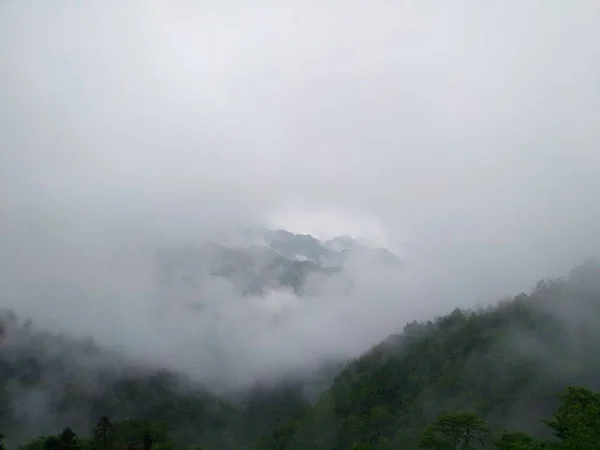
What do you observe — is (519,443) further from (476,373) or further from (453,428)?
(476,373)

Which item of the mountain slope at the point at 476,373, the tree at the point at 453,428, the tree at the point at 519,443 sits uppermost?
the mountain slope at the point at 476,373

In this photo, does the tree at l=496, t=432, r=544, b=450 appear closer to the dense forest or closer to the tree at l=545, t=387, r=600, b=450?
the dense forest

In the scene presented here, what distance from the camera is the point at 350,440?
110 m

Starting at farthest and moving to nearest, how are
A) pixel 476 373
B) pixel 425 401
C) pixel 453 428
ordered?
pixel 425 401 < pixel 476 373 < pixel 453 428

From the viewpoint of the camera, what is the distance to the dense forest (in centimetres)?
6975

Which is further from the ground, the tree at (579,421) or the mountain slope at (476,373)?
the mountain slope at (476,373)

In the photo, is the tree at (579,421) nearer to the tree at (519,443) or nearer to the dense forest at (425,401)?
the dense forest at (425,401)

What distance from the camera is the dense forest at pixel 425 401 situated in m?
69.8

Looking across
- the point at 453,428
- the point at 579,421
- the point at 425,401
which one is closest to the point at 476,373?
the point at 425,401

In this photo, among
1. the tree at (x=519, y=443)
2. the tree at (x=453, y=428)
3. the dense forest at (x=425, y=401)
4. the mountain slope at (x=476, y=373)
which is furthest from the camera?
the mountain slope at (x=476, y=373)

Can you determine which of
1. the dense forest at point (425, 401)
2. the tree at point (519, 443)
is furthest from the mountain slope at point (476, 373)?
the tree at point (519, 443)

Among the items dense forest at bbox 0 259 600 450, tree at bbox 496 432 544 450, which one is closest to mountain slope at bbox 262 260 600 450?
dense forest at bbox 0 259 600 450

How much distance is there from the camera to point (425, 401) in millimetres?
108125

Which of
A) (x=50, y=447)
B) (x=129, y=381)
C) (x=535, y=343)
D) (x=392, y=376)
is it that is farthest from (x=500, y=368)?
(x=129, y=381)
